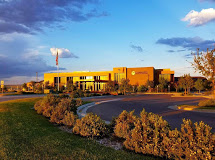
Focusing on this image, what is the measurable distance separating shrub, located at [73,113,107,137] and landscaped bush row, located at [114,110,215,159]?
4.70 feet

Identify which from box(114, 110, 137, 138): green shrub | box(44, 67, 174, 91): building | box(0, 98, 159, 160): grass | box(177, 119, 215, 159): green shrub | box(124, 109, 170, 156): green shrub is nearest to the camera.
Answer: box(177, 119, 215, 159): green shrub

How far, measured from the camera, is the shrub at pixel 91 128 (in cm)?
678

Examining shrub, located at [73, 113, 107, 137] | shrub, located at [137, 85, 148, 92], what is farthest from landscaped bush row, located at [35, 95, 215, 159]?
shrub, located at [137, 85, 148, 92]

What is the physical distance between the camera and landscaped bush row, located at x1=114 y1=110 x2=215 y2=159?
14.4 feet

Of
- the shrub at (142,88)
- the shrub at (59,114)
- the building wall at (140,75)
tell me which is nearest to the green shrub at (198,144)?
the shrub at (59,114)

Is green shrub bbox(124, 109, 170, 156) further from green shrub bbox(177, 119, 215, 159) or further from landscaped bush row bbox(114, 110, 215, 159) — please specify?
green shrub bbox(177, 119, 215, 159)

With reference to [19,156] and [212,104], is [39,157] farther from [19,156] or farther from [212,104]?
[212,104]

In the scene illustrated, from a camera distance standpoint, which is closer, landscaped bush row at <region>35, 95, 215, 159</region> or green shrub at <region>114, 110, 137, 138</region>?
landscaped bush row at <region>35, 95, 215, 159</region>

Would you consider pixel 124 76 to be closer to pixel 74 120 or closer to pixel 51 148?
pixel 74 120

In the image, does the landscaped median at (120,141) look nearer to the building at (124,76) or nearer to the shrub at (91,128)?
the shrub at (91,128)

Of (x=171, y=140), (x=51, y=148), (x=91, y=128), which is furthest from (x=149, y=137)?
(x=51, y=148)

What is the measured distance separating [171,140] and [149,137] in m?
0.64

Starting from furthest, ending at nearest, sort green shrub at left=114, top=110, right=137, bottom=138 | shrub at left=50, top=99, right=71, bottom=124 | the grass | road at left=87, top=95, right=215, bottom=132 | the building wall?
the building wall, road at left=87, top=95, right=215, bottom=132, shrub at left=50, top=99, right=71, bottom=124, green shrub at left=114, top=110, right=137, bottom=138, the grass

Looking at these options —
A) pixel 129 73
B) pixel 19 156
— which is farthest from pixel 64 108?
pixel 129 73
